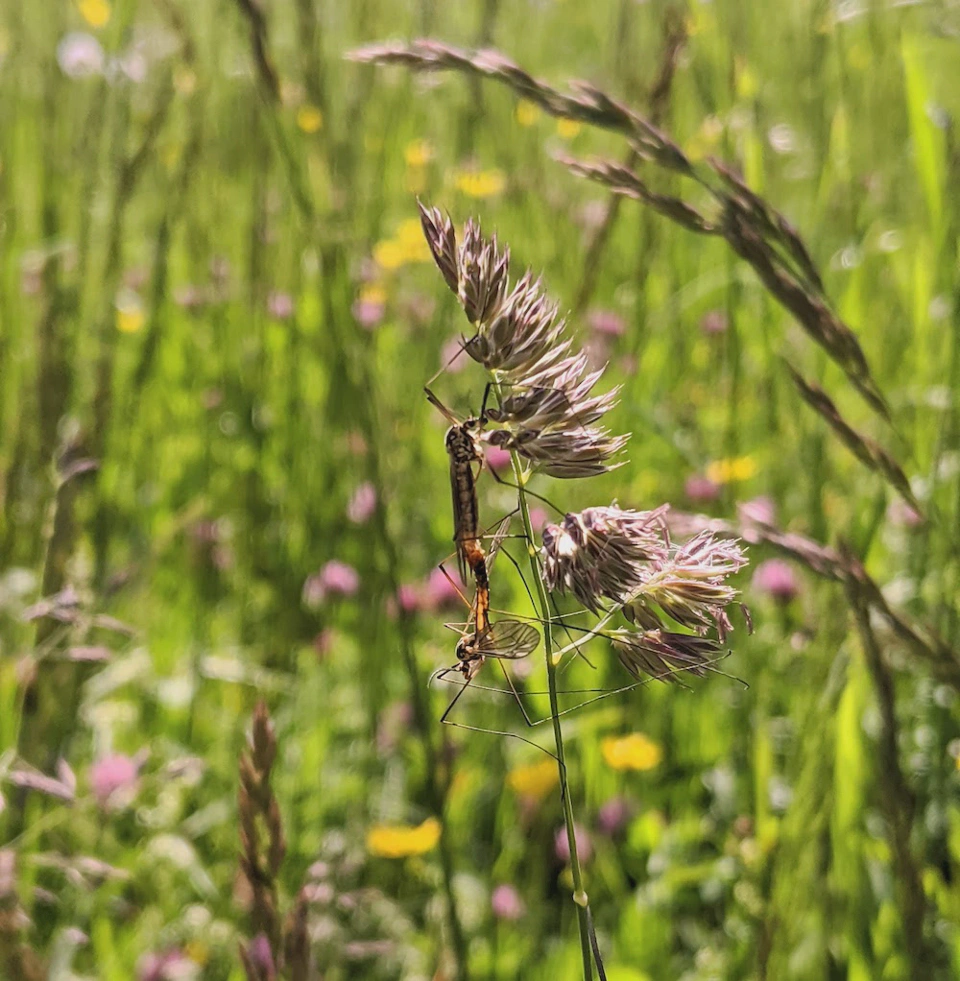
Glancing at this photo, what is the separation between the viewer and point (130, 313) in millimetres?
2973

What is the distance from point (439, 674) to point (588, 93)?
0.50m

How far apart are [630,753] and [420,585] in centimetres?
66

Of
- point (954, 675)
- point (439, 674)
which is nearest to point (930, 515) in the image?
point (954, 675)

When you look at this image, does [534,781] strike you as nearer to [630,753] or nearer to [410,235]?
[630,753]

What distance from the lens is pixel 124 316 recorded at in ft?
9.72

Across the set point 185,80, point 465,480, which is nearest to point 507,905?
point 465,480

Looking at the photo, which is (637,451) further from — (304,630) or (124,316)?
(124,316)

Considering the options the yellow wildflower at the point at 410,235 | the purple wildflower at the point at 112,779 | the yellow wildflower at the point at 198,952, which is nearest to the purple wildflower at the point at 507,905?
the yellow wildflower at the point at 198,952

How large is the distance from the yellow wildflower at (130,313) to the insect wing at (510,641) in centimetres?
249

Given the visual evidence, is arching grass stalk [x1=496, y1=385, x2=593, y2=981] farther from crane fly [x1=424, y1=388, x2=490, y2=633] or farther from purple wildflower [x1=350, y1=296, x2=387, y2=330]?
purple wildflower [x1=350, y1=296, x2=387, y2=330]

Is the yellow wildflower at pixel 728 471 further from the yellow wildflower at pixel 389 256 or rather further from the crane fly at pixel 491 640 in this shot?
the yellow wildflower at pixel 389 256

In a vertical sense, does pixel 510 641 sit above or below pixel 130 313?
below

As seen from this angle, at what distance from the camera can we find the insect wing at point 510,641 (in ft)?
1.80

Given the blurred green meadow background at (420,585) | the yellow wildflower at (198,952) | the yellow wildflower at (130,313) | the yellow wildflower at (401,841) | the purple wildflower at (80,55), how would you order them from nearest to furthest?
the blurred green meadow background at (420,585) → the yellow wildflower at (198,952) → the yellow wildflower at (401,841) → the yellow wildflower at (130,313) → the purple wildflower at (80,55)
